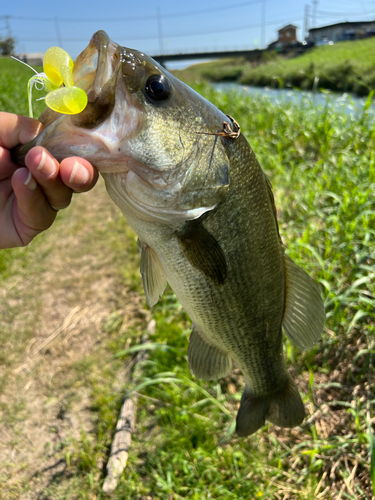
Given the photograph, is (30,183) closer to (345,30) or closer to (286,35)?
(345,30)

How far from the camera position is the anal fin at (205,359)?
168 centimetres

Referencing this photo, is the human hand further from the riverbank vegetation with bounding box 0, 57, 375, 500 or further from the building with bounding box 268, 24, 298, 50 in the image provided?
the building with bounding box 268, 24, 298, 50

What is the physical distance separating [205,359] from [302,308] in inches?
19.9

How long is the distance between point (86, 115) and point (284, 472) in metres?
2.18

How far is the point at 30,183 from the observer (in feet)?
3.88

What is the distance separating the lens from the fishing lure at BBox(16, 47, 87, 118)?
923 millimetres

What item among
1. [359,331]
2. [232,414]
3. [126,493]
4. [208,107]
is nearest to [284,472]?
[232,414]

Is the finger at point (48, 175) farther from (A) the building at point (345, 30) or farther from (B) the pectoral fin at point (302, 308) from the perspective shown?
(A) the building at point (345, 30)

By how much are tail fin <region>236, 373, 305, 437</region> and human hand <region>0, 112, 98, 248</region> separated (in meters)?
1.27

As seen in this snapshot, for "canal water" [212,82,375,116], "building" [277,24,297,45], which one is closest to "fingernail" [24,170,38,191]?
"canal water" [212,82,375,116]

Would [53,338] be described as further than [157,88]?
Yes

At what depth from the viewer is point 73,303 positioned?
3695mm

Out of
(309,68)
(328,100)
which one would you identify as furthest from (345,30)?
(328,100)

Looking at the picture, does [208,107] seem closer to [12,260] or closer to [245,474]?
[245,474]
